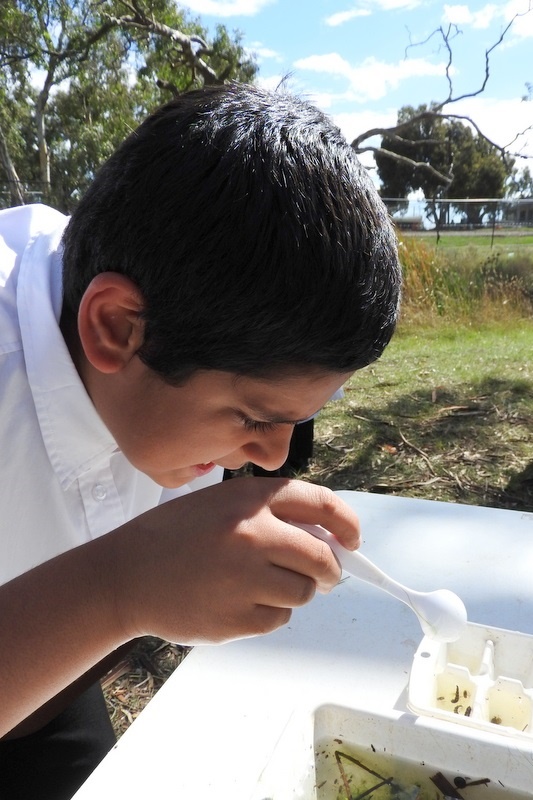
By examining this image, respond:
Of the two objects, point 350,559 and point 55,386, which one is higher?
point 55,386

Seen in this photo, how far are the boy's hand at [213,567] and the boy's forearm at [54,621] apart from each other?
14 millimetres

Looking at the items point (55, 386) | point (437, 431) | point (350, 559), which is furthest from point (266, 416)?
point (437, 431)

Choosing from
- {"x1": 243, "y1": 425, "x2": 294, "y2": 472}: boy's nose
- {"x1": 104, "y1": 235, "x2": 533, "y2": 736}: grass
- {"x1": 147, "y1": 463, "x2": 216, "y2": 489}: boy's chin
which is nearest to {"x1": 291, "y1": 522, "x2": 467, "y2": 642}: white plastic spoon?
{"x1": 243, "y1": 425, "x2": 294, "y2": 472}: boy's nose

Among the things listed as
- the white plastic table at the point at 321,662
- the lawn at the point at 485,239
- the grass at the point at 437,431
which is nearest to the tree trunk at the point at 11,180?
the lawn at the point at 485,239

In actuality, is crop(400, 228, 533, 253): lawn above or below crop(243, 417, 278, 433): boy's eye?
above

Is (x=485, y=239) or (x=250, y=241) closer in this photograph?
(x=250, y=241)

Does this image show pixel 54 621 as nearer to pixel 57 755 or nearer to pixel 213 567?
pixel 213 567

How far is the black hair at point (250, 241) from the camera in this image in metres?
0.55

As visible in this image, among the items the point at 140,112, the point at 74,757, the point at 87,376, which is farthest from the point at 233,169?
the point at 140,112

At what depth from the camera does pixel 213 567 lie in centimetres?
48

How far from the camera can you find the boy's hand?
48cm

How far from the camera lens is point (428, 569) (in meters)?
0.77

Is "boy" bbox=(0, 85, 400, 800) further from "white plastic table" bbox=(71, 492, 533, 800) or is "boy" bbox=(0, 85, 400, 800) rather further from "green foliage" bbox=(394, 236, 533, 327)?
"green foliage" bbox=(394, 236, 533, 327)

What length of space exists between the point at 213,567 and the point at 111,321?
0.91 feet
